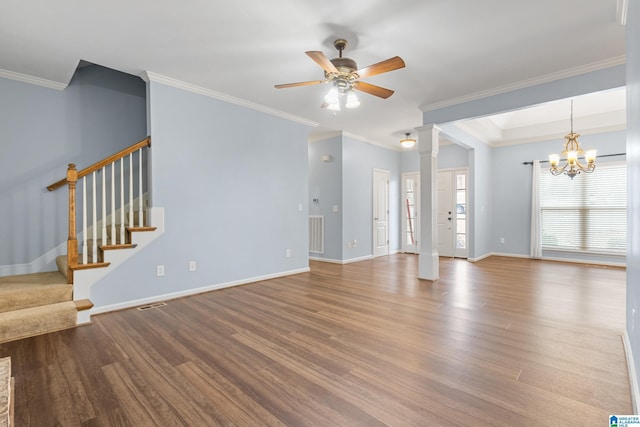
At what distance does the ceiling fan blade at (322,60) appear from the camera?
7.82 feet

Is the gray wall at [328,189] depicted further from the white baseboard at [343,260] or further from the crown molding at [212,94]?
the crown molding at [212,94]

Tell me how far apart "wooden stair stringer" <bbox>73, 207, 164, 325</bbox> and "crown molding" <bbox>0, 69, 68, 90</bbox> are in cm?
204

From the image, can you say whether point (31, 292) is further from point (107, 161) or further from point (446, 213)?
point (446, 213)

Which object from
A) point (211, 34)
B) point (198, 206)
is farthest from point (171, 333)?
point (211, 34)

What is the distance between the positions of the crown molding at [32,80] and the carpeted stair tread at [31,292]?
232cm

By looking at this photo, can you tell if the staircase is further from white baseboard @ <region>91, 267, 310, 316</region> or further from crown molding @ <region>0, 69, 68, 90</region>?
crown molding @ <region>0, 69, 68, 90</region>

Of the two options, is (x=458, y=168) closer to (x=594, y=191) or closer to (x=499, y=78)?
(x=594, y=191)

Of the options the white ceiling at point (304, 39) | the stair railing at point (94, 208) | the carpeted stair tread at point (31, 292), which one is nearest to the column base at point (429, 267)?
the white ceiling at point (304, 39)

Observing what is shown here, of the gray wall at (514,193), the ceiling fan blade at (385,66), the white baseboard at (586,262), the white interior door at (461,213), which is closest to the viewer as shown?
the ceiling fan blade at (385,66)

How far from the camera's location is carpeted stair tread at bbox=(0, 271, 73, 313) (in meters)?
2.75

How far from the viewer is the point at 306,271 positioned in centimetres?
537

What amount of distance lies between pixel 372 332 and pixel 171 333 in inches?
70.4

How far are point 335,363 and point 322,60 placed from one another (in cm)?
237

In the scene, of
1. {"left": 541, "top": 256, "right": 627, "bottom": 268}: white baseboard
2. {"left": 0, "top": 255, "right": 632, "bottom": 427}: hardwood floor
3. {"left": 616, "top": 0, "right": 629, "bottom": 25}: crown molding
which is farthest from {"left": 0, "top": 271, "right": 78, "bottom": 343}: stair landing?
{"left": 541, "top": 256, "right": 627, "bottom": 268}: white baseboard
